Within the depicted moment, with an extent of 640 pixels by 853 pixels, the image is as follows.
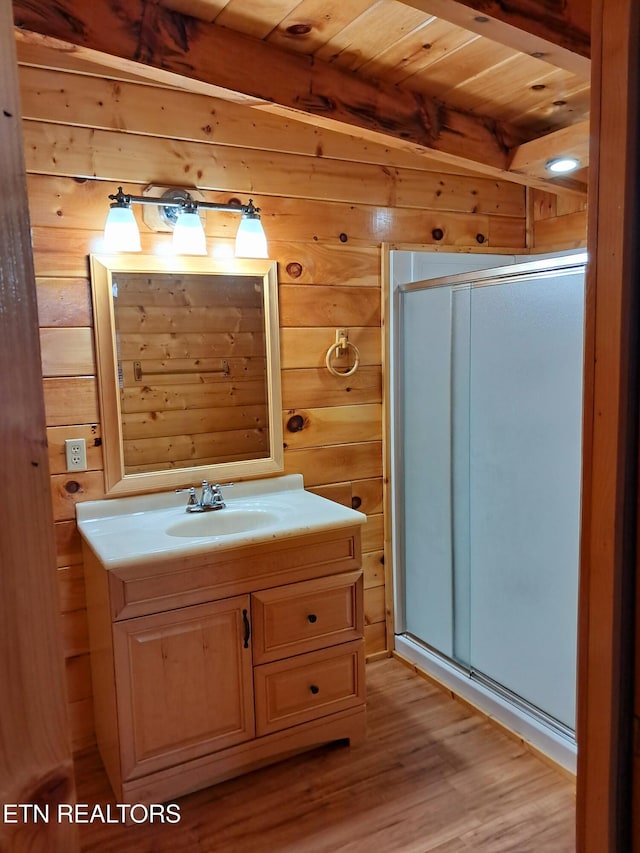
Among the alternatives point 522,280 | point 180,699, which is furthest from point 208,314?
point 180,699

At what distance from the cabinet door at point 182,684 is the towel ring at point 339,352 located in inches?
41.2

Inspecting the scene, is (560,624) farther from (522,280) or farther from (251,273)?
(251,273)

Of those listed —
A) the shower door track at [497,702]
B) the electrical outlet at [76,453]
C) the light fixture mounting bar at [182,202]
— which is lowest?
the shower door track at [497,702]

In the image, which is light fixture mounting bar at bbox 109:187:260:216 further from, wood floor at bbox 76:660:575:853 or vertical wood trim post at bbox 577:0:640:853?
wood floor at bbox 76:660:575:853

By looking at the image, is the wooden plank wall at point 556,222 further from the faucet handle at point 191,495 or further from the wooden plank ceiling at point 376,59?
the faucet handle at point 191,495

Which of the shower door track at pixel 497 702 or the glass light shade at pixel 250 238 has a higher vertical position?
the glass light shade at pixel 250 238

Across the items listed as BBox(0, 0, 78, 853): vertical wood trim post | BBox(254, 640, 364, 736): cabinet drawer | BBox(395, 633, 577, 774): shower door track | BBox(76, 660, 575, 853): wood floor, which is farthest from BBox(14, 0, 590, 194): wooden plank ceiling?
BBox(76, 660, 575, 853): wood floor

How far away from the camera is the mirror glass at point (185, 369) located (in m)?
2.21

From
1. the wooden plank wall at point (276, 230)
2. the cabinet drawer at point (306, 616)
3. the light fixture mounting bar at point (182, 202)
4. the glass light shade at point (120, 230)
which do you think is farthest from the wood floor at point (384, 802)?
the light fixture mounting bar at point (182, 202)

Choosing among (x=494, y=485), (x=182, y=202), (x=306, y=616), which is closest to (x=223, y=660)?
(x=306, y=616)

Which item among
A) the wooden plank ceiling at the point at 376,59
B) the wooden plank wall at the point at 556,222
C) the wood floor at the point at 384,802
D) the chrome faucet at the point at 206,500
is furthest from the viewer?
the wooden plank wall at the point at 556,222

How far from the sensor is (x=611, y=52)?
608mm

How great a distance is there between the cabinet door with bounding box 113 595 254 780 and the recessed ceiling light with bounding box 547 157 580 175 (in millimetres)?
1929

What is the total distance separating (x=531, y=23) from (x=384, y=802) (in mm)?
2228
